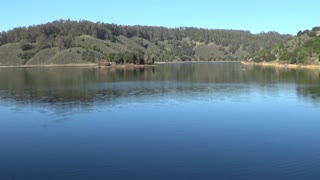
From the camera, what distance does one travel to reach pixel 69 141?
30.2m

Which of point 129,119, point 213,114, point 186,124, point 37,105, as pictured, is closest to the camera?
point 186,124

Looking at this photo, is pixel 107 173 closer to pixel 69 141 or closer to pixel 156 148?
pixel 156 148

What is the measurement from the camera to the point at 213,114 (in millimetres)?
42219

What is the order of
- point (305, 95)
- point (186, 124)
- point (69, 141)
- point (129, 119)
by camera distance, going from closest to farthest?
1. point (69, 141)
2. point (186, 124)
3. point (129, 119)
4. point (305, 95)

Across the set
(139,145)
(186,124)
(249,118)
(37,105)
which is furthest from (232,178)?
(37,105)

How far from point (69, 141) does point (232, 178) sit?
1301 cm

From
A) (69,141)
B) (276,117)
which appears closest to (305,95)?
(276,117)

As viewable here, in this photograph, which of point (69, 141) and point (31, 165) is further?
point (69, 141)

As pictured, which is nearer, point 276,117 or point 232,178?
point 232,178

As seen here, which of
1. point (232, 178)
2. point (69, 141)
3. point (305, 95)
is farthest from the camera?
point (305, 95)

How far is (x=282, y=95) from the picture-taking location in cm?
6056

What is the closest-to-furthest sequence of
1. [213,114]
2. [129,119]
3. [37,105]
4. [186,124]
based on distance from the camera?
1. [186,124]
2. [129,119]
3. [213,114]
4. [37,105]

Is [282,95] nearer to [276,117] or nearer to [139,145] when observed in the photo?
[276,117]

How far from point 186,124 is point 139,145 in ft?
28.8
